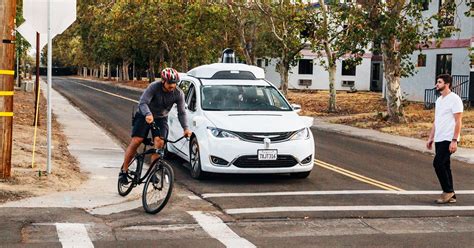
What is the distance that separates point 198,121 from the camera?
1119cm

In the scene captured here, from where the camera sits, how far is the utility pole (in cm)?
949

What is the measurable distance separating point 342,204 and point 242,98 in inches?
144

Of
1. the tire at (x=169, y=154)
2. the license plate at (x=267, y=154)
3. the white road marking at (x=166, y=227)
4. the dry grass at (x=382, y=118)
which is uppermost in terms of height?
the license plate at (x=267, y=154)

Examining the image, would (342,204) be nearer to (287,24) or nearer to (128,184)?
(128,184)

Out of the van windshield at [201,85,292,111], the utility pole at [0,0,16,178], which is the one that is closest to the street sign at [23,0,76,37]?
the utility pole at [0,0,16,178]

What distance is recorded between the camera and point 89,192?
9.49 m

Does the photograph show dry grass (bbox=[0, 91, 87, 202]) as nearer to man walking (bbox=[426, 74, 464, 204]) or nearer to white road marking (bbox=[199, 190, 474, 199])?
white road marking (bbox=[199, 190, 474, 199])

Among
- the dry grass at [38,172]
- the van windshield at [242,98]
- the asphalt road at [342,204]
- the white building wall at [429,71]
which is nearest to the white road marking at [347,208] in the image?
the asphalt road at [342,204]

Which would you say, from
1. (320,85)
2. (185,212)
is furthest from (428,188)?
(320,85)

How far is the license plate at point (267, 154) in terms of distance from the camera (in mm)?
10359

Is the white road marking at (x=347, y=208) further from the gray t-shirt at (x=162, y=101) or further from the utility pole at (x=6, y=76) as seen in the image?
the utility pole at (x=6, y=76)

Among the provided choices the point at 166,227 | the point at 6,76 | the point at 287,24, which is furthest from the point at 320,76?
the point at 166,227

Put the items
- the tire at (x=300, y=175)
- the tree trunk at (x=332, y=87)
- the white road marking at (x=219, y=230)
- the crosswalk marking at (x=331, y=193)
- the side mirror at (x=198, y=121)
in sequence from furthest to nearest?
the tree trunk at (x=332, y=87) < the tire at (x=300, y=175) < the side mirror at (x=198, y=121) < the crosswalk marking at (x=331, y=193) < the white road marking at (x=219, y=230)

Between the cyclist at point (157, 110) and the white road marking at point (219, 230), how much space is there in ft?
4.05
